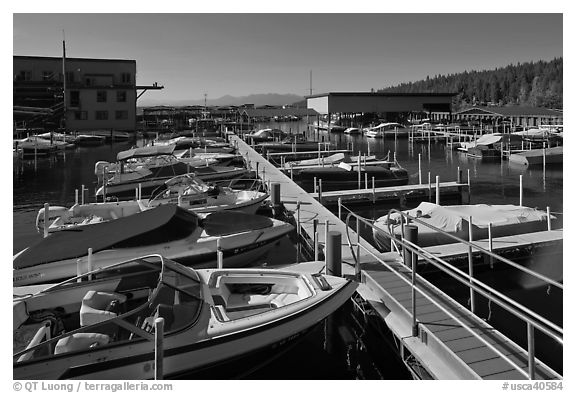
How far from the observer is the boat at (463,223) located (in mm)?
14531

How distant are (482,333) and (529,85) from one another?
16601 cm

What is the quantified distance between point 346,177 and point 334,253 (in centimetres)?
1724

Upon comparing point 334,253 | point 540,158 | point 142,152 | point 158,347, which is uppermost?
point 142,152

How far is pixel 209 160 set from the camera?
98.7ft

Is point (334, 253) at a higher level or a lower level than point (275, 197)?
lower

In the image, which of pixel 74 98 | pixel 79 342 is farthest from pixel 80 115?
→ pixel 79 342

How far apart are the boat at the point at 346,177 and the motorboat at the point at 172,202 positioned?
910 centimetres

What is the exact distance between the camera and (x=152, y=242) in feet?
37.9

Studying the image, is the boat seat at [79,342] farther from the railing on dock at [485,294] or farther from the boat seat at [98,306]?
the railing on dock at [485,294]

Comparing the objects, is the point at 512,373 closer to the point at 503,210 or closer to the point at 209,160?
the point at 503,210

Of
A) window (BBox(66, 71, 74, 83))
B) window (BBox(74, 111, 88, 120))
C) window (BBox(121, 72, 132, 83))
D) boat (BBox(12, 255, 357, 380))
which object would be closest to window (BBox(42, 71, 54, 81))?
window (BBox(66, 71, 74, 83))

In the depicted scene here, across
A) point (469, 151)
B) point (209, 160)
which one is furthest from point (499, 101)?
point (209, 160)

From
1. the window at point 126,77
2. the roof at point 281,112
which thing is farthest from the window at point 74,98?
the roof at point 281,112

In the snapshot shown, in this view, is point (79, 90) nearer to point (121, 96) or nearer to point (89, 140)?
point (121, 96)
